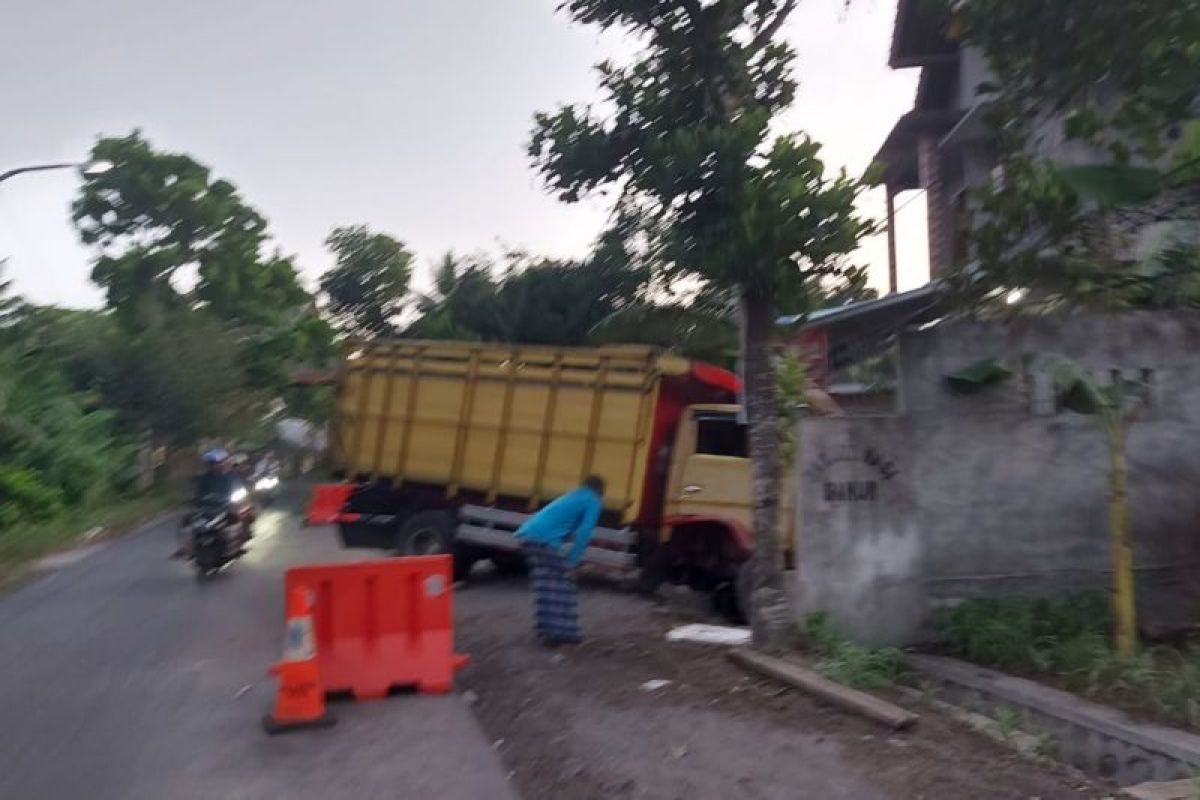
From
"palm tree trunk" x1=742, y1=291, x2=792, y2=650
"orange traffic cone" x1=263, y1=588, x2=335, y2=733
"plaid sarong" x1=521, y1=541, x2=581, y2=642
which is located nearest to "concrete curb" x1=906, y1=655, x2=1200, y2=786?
"palm tree trunk" x1=742, y1=291, x2=792, y2=650

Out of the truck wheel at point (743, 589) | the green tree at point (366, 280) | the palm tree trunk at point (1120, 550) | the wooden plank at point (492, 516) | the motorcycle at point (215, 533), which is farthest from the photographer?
the green tree at point (366, 280)

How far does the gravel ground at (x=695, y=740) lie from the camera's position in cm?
683

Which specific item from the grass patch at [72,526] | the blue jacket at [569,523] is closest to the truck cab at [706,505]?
the blue jacket at [569,523]

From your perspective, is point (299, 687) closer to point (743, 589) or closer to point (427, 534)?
point (743, 589)

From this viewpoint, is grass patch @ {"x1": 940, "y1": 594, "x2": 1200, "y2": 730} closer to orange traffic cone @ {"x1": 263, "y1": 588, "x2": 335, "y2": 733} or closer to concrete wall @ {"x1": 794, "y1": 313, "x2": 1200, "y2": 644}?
concrete wall @ {"x1": 794, "y1": 313, "x2": 1200, "y2": 644}

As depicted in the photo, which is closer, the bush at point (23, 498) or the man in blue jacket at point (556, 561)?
the man in blue jacket at point (556, 561)

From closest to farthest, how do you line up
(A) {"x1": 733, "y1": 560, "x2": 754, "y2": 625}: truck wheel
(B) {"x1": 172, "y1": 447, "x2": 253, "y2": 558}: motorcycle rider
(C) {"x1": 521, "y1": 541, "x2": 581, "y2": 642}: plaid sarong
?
(C) {"x1": 521, "y1": 541, "x2": 581, "y2": 642}: plaid sarong
(A) {"x1": 733, "y1": 560, "x2": 754, "y2": 625}: truck wheel
(B) {"x1": 172, "y1": 447, "x2": 253, "y2": 558}: motorcycle rider

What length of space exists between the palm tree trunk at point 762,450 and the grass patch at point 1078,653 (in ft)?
4.80

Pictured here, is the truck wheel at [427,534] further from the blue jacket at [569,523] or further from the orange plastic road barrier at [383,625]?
the orange plastic road barrier at [383,625]

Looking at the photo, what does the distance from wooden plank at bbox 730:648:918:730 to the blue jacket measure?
4.90 ft

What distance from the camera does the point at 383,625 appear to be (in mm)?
9266

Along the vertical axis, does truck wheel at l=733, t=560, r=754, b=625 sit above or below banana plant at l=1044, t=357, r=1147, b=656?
below

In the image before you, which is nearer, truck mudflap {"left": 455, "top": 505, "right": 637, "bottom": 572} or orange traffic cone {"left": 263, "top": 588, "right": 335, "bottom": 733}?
orange traffic cone {"left": 263, "top": 588, "right": 335, "bottom": 733}

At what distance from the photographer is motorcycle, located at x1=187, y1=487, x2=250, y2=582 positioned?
16.3 meters
